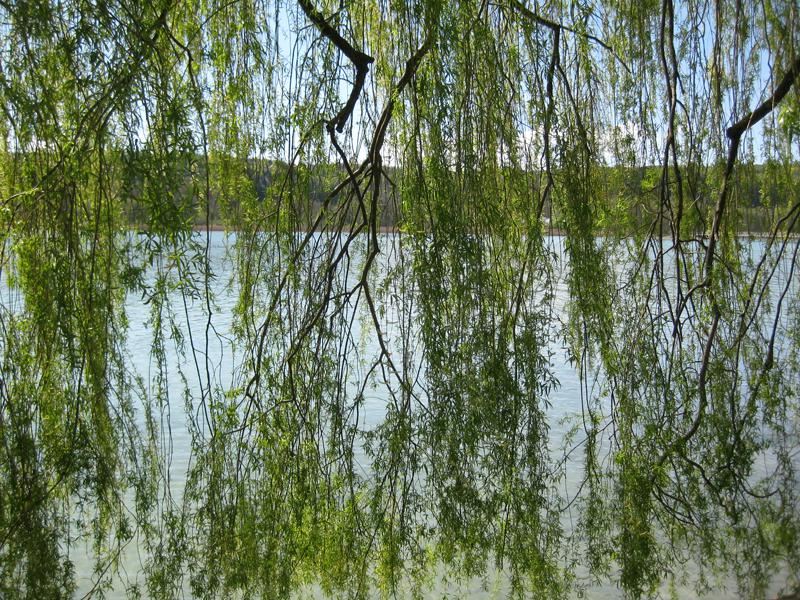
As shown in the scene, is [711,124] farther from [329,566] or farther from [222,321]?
[222,321]

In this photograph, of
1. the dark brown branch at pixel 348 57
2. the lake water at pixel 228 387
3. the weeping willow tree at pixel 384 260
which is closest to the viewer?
the weeping willow tree at pixel 384 260

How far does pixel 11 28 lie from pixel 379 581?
161cm

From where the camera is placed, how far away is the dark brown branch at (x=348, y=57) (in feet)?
6.59

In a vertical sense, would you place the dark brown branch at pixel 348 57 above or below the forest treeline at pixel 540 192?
above

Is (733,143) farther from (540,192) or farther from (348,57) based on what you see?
(348,57)

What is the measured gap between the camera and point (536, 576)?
2289 mm

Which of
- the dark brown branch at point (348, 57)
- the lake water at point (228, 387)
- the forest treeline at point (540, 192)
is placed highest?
the dark brown branch at point (348, 57)

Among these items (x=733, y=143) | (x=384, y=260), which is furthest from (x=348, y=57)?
(x=733, y=143)

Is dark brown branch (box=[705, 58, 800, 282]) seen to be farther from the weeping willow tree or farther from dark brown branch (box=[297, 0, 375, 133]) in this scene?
dark brown branch (box=[297, 0, 375, 133])

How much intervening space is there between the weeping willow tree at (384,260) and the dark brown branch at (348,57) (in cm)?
1

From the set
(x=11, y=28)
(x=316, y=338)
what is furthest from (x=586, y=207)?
(x=11, y=28)

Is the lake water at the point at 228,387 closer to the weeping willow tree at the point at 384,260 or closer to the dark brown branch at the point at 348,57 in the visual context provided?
the weeping willow tree at the point at 384,260

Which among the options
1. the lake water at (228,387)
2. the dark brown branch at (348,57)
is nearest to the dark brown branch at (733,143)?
the lake water at (228,387)

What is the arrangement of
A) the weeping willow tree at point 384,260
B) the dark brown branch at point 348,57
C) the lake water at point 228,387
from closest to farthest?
the weeping willow tree at point 384,260, the dark brown branch at point 348,57, the lake water at point 228,387
